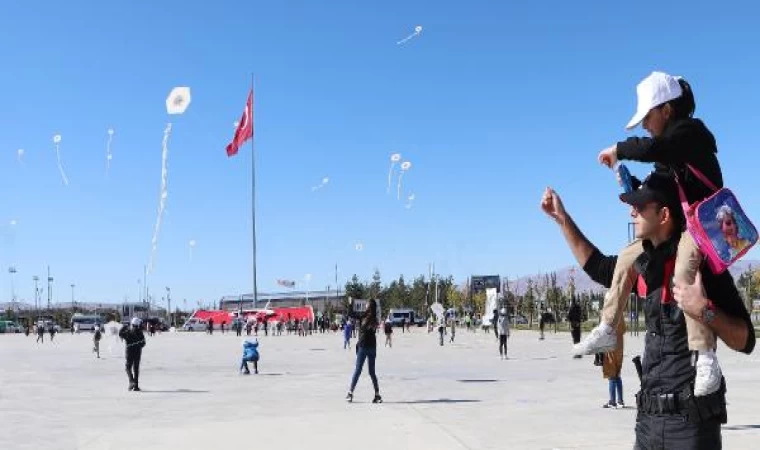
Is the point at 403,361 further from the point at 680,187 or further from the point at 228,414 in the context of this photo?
the point at 680,187

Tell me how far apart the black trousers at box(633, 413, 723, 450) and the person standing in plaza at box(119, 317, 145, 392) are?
15.7 meters

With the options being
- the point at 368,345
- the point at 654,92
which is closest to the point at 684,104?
the point at 654,92

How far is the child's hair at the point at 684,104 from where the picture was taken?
9.93 ft

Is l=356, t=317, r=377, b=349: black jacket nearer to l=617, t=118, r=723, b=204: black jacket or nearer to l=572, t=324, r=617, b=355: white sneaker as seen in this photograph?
l=572, t=324, r=617, b=355: white sneaker

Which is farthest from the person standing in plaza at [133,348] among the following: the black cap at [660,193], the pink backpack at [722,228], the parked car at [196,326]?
the parked car at [196,326]

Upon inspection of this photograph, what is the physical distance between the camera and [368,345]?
14625mm

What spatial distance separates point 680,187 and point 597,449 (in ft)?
22.3

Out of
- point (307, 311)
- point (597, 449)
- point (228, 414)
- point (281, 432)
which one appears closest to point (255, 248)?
point (228, 414)

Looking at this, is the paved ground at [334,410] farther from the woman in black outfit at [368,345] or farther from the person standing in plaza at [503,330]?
the person standing in plaza at [503,330]

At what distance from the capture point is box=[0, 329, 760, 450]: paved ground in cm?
1012

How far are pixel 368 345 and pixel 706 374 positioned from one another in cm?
1200

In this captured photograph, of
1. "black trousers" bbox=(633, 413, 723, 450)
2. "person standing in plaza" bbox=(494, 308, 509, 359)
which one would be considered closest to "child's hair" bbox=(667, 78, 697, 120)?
"black trousers" bbox=(633, 413, 723, 450)

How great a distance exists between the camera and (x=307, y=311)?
9769 cm

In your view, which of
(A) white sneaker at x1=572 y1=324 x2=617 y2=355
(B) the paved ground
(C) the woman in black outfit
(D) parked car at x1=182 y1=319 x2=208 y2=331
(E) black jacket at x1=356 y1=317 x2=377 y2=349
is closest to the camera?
(A) white sneaker at x1=572 y1=324 x2=617 y2=355
